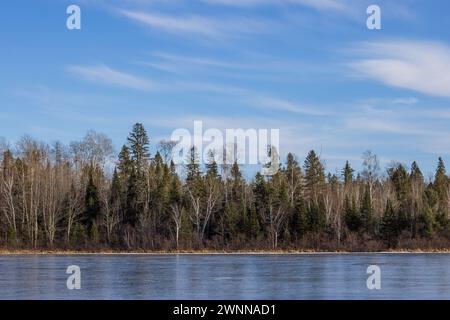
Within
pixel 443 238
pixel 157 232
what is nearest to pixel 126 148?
pixel 157 232

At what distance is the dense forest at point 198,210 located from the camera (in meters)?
82.9

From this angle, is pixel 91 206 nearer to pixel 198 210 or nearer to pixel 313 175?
pixel 198 210

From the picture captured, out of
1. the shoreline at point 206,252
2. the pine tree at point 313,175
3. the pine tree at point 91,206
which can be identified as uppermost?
the pine tree at point 313,175

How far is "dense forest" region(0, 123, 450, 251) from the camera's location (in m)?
82.9

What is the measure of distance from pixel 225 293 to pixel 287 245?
5267 cm

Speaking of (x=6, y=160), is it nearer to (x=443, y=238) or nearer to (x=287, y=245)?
(x=287, y=245)

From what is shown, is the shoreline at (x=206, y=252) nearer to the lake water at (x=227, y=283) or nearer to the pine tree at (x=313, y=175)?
the pine tree at (x=313, y=175)

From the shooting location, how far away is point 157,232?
8638 cm

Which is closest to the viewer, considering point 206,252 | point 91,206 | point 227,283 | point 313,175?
point 227,283

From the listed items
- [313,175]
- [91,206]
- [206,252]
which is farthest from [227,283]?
[313,175]

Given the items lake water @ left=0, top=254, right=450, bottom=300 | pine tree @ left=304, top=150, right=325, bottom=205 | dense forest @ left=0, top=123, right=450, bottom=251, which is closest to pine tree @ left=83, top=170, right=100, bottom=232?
dense forest @ left=0, top=123, right=450, bottom=251

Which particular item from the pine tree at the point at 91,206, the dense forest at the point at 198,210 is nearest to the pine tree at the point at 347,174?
the dense forest at the point at 198,210

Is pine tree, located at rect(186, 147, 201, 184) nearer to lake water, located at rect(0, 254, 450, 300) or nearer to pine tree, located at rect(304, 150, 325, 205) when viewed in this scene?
pine tree, located at rect(304, 150, 325, 205)

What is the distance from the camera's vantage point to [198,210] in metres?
85.6
